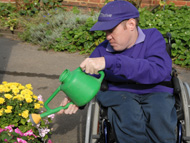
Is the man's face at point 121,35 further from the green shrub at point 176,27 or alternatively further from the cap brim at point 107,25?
the green shrub at point 176,27

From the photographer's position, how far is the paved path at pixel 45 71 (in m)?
3.18

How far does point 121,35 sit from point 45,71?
9.35 feet

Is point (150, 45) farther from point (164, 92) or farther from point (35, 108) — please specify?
point (35, 108)

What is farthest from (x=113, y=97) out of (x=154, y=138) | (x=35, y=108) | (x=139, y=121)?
(x=35, y=108)

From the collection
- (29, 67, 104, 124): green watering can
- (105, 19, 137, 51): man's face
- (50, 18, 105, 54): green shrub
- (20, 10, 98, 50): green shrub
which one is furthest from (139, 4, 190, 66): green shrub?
(29, 67, 104, 124): green watering can

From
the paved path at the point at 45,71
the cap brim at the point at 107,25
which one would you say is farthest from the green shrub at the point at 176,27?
the cap brim at the point at 107,25

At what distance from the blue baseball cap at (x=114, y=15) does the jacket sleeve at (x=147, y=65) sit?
286mm

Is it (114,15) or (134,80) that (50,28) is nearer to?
(114,15)

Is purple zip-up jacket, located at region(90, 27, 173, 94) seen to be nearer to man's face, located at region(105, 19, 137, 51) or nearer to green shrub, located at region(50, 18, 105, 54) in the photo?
man's face, located at region(105, 19, 137, 51)

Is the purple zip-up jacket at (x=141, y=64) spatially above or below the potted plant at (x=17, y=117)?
above

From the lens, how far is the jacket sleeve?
1.74 metres

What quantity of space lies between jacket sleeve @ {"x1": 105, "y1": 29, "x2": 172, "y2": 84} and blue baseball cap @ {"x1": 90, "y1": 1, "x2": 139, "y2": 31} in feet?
0.94

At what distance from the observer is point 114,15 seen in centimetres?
203

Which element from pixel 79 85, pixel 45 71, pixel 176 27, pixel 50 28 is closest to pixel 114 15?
pixel 79 85
